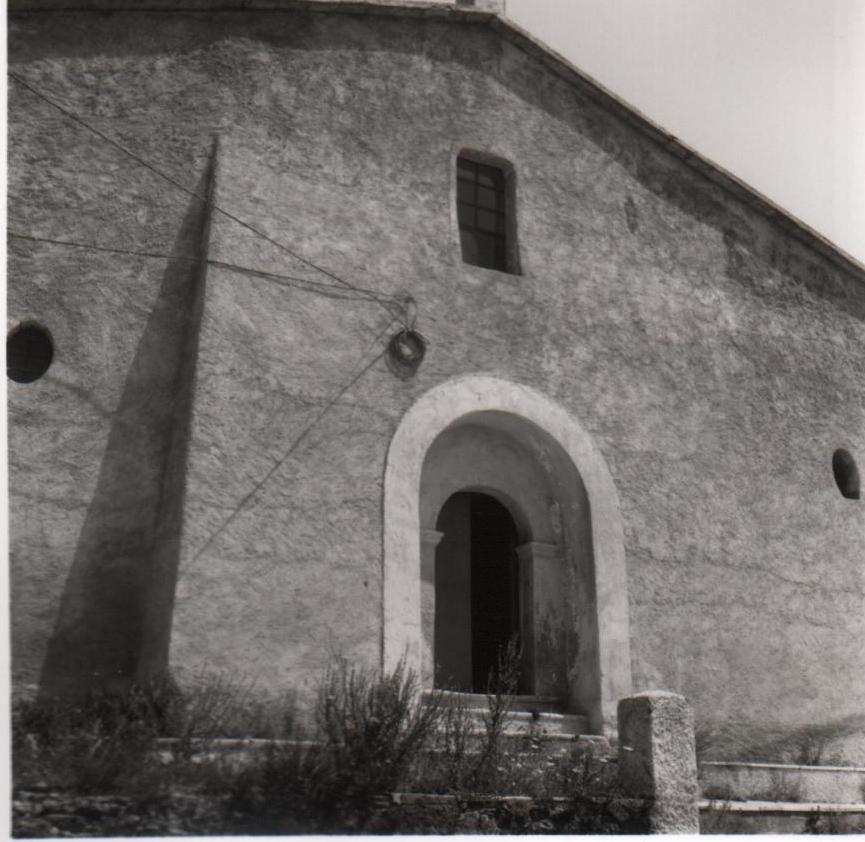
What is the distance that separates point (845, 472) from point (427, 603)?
4941mm

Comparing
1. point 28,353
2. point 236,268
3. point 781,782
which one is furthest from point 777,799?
point 28,353

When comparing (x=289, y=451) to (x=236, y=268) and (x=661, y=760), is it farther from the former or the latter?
(x=661, y=760)

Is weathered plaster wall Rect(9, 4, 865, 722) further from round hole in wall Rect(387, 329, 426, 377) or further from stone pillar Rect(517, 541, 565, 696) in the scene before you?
stone pillar Rect(517, 541, 565, 696)

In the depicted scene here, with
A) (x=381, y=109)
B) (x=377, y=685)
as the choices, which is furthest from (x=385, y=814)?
(x=381, y=109)

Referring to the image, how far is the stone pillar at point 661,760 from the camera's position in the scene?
7.43 m

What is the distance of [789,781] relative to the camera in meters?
9.11

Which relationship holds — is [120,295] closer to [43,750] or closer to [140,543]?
[140,543]

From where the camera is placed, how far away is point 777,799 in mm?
8883

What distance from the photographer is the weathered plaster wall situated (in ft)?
25.4

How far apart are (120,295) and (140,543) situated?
1.80 metres

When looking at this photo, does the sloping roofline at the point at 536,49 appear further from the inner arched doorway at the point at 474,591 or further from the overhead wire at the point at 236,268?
the inner arched doorway at the point at 474,591

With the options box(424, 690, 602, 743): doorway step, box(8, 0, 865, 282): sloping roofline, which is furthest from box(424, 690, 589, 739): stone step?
box(8, 0, 865, 282): sloping roofline

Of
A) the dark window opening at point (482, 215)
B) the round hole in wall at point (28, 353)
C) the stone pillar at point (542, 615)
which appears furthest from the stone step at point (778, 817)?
the round hole in wall at point (28, 353)

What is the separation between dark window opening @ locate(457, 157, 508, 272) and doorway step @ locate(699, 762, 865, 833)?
4430 mm
